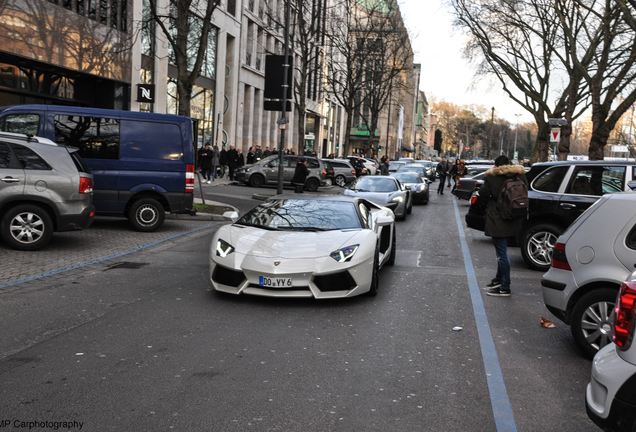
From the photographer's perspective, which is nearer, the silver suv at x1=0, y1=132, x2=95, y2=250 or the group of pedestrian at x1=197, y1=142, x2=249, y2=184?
Result: the silver suv at x1=0, y1=132, x2=95, y2=250

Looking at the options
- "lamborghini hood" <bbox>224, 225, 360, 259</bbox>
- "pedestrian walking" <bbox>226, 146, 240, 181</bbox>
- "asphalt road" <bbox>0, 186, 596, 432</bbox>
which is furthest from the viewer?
"pedestrian walking" <bbox>226, 146, 240, 181</bbox>

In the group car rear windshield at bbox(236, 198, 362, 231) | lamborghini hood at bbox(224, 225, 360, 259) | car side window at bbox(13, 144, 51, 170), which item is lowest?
lamborghini hood at bbox(224, 225, 360, 259)

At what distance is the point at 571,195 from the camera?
10.6 meters

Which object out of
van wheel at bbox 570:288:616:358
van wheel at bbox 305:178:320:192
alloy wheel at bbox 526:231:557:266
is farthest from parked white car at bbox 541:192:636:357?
van wheel at bbox 305:178:320:192

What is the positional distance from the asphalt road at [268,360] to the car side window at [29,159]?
2.49 metres

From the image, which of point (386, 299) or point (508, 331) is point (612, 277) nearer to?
point (508, 331)

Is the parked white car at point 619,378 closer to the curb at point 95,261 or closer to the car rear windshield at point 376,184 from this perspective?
the curb at point 95,261

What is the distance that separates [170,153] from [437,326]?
8118 mm

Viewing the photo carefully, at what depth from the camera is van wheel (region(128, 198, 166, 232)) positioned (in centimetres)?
1288

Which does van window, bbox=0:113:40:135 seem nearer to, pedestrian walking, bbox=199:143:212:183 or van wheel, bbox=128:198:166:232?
van wheel, bbox=128:198:166:232

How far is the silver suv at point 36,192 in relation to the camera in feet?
32.0

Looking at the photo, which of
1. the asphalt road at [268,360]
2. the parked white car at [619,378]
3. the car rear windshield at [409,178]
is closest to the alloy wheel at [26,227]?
the asphalt road at [268,360]

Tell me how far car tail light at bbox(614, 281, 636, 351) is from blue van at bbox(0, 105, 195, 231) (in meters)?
10.8

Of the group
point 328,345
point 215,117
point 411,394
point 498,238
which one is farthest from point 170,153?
point 215,117
